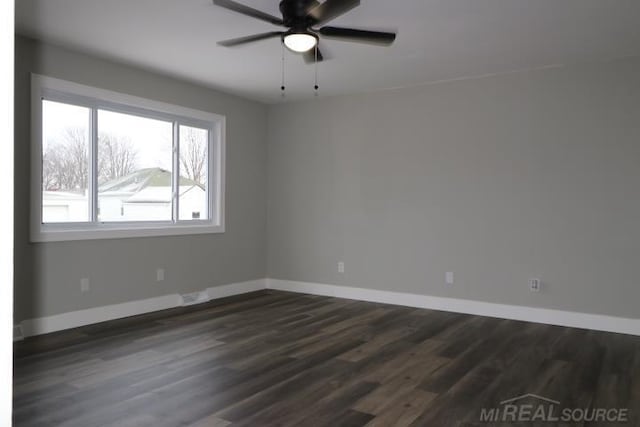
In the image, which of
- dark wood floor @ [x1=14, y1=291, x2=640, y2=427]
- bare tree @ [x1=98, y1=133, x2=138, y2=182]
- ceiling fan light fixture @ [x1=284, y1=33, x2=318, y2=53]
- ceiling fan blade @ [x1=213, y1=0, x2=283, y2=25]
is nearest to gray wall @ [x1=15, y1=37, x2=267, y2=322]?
dark wood floor @ [x1=14, y1=291, x2=640, y2=427]

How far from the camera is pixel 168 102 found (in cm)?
516

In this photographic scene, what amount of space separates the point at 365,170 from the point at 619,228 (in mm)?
2751

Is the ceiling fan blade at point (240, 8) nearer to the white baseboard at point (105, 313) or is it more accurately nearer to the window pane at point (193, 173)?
the window pane at point (193, 173)

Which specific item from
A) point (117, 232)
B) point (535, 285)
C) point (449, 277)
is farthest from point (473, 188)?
point (117, 232)

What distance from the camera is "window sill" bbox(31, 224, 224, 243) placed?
13.4 ft

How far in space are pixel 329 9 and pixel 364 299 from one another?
12.4ft

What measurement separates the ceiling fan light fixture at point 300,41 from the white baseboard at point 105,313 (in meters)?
3.13

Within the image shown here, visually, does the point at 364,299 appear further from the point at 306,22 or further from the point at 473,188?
the point at 306,22

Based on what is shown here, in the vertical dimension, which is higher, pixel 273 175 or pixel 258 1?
pixel 258 1

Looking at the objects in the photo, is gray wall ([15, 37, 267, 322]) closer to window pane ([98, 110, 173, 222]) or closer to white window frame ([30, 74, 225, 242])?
white window frame ([30, 74, 225, 242])

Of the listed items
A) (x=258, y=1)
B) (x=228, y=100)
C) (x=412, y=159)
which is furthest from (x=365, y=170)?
(x=258, y=1)

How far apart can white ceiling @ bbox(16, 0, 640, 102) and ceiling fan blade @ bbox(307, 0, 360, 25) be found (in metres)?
0.51

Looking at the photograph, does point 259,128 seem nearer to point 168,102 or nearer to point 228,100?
point 228,100

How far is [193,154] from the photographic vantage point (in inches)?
222
